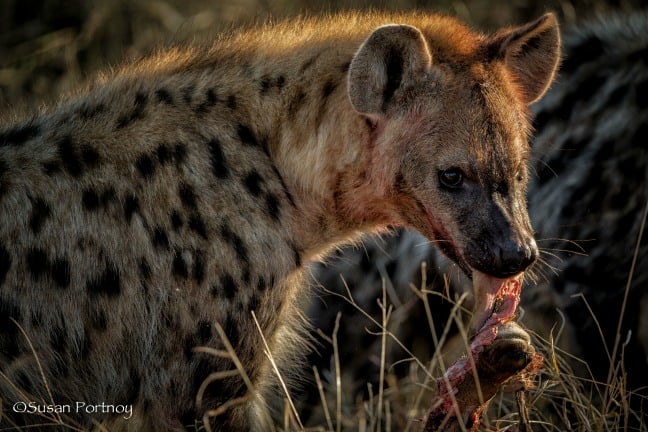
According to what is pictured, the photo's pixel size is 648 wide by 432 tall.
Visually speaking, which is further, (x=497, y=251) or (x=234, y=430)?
(x=234, y=430)

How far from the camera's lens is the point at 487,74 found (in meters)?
3.31

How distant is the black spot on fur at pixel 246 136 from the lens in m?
3.34

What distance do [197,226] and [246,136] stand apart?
290mm

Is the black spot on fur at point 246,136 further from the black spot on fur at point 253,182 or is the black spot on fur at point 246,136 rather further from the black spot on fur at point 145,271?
the black spot on fur at point 145,271

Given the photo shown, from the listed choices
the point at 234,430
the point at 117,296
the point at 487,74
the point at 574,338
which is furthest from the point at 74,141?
the point at 574,338

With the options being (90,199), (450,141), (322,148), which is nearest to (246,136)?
(322,148)

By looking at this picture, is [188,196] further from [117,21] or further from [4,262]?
[117,21]

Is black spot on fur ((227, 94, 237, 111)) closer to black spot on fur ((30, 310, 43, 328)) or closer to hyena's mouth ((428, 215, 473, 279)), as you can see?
hyena's mouth ((428, 215, 473, 279))

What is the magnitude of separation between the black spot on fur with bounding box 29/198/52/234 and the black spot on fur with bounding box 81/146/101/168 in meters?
0.16

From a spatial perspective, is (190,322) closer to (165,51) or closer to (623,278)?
(165,51)

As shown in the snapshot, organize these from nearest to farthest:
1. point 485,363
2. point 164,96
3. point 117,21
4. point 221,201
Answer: point 485,363
point 221,201
point 164,96
point 117,21

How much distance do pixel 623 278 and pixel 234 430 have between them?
1.40 m

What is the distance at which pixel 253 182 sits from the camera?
3314 millimetres

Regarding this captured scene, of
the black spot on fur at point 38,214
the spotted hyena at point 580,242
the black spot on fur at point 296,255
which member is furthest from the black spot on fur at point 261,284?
the spotted hyena at point 580,242
